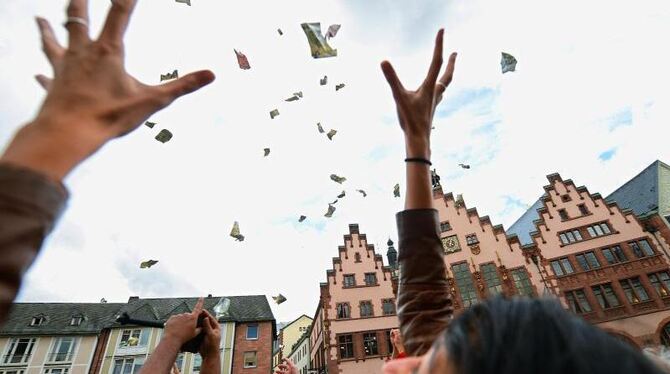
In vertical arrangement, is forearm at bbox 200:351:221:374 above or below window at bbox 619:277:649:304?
below

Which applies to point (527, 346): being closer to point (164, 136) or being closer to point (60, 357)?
point (164, 136)

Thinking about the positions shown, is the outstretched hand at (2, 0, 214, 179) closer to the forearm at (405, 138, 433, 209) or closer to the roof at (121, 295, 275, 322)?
the forearm at (405, 138, 433, 209)

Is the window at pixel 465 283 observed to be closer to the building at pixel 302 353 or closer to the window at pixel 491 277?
the window at pixel 491 277

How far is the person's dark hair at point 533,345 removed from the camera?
70 centimetres

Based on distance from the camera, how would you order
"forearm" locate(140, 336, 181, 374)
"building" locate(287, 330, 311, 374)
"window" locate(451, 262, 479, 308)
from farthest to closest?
"building" locate(287, 330, 311, 374), "window" locate(451, 262, 479, 308), "forearm" locate(140, 336, 181, 374)

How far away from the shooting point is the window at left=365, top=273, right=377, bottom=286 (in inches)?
1100

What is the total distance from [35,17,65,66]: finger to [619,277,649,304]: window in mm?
29453

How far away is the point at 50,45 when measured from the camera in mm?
1265

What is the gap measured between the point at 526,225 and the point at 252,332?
29.1 m

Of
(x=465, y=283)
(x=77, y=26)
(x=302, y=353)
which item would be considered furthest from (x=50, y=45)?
(x=302, y=353)

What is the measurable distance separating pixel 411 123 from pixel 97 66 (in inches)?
56.6

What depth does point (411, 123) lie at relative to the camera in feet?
6.00

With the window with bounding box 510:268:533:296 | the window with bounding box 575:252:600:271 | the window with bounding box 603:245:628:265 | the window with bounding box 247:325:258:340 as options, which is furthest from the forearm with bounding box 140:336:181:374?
the window with bounding box 247:325:258:340

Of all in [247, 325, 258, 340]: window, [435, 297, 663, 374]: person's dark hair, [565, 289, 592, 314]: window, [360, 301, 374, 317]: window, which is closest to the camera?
[435, 297, 663, 374]: person's dark hair
